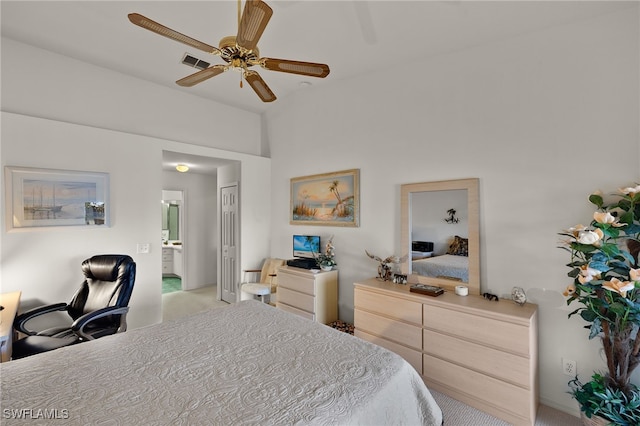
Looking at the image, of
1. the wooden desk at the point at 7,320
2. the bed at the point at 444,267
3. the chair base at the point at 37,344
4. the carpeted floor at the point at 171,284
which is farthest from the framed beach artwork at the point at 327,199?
the carpeted floor at the point at 171,284

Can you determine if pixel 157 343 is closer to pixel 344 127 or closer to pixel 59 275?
pixel 59 275

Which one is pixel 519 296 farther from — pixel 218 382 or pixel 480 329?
pixel 218 382

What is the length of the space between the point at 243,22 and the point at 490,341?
268cm

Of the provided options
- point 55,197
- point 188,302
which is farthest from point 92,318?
point 188,302

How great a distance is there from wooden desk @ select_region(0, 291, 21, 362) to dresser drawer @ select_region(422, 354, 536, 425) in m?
3.04

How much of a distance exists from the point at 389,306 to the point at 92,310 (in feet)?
9.01

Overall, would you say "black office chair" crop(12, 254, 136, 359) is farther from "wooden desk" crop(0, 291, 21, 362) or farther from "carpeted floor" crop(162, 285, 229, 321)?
"carpeted floor" crop(162, 285, 229, 321)

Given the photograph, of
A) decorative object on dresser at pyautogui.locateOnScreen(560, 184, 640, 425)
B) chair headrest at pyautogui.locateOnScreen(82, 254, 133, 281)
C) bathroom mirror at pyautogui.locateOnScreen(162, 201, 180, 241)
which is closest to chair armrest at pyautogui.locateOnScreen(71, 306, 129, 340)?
chair headrest at pyautogui.locateOnScreen(82, 254, 133, 281)

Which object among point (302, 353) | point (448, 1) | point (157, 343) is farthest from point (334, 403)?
point (448, 1)

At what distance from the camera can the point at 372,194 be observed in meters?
3.45

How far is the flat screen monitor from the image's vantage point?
395cm

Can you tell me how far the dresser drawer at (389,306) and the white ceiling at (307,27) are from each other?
7.83 ft

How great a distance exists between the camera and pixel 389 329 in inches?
108

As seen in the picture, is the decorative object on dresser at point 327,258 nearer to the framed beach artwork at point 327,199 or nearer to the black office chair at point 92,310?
the framed beach artwork at point 327,199
